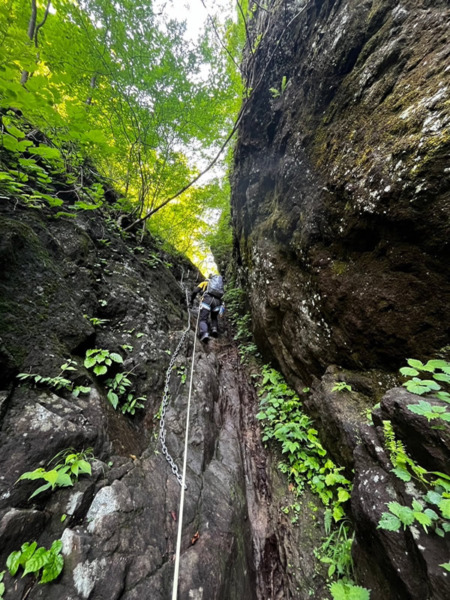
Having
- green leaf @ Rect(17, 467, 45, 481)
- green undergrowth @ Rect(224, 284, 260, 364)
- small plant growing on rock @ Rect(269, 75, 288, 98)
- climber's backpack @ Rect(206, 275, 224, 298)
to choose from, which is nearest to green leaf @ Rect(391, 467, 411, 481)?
green leaf @ Rect(17, 467, 45, 481)

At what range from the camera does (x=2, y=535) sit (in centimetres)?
159

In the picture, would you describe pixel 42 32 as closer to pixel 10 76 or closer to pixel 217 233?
pixel 10 76

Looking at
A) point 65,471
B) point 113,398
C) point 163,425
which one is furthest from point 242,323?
point 65,471

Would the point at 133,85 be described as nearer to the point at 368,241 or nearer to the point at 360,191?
the point at 360,191

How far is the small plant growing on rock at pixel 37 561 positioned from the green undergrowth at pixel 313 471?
221 centimetres

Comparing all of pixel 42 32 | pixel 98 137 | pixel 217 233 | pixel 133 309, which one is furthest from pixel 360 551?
pixel 217 233

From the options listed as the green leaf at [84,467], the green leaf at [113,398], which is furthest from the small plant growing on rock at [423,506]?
the green leaf at [113,398]

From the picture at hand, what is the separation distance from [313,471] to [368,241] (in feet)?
10.9

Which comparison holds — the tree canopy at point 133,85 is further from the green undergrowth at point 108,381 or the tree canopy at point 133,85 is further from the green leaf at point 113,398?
the green leaf at point 113,398

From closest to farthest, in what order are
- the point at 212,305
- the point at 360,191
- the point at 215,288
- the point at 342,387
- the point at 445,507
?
the point at 445,507 < the point at 360,191 < the point at 342,387 < the point at 212,305 < the point at 215,288

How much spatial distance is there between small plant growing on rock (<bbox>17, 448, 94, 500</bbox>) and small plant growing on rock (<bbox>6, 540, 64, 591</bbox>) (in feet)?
1.15

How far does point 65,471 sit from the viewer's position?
6.90ft

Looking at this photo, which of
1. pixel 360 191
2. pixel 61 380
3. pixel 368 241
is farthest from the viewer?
pixel 368 241

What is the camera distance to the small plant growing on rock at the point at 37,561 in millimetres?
1545
